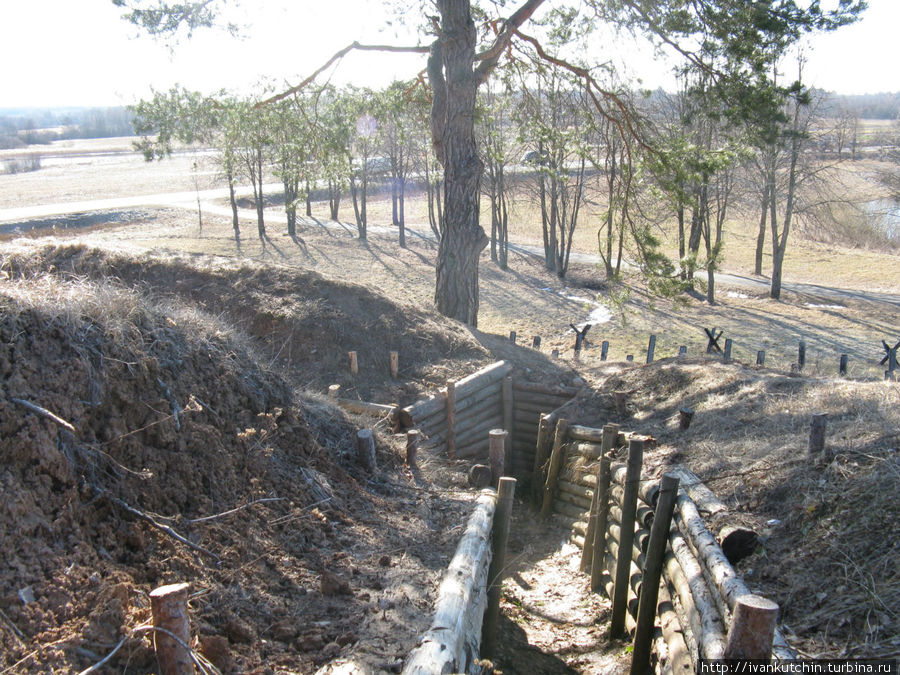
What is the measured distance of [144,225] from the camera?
33281 mm

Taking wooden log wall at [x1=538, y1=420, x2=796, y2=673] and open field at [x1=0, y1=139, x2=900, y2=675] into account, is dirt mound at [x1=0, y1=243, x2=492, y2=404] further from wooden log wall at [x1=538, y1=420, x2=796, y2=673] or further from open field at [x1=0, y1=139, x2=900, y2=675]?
wooden log wall at [x1=538, y1=420, x2=796, y2=673]

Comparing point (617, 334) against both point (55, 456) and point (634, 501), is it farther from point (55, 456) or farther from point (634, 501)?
point (55, 456)

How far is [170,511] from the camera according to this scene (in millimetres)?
4492

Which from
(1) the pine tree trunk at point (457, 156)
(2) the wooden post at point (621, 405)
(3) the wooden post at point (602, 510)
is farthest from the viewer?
(1) the pine tree trunk at point (457, 156)

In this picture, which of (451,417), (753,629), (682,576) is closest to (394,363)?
(451,417)

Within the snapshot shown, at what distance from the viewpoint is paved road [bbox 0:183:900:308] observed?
89.3 feet

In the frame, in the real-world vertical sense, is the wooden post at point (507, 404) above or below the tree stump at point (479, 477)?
below

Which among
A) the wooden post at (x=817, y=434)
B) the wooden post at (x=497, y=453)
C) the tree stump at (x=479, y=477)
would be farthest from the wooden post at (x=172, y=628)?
the wooden post at (x=817, y=434)

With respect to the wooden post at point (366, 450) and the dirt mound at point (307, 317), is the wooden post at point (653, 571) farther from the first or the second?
the dirt mound at point (307, 317)

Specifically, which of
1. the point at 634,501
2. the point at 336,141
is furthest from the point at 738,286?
the point at 634,501

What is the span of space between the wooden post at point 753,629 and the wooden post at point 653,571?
6.26 ft

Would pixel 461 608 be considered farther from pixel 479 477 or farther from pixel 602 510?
pixel 602 510

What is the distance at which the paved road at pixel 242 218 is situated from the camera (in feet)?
89.3

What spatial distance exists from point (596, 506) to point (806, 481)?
2662 millimetres
